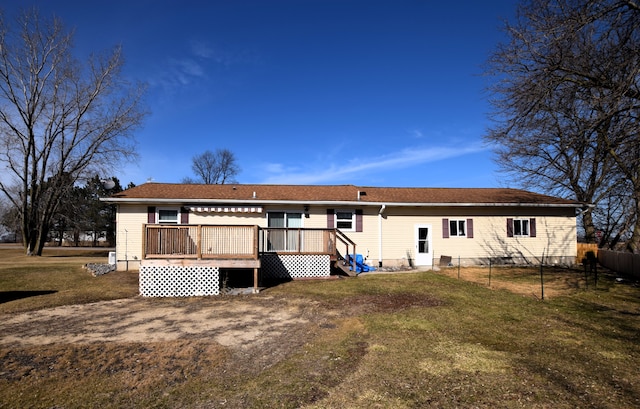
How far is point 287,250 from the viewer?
13.7 metres

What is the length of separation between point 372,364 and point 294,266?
871 centimetres

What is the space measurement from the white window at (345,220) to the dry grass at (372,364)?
295 inches

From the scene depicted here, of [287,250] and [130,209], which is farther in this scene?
[130,209]


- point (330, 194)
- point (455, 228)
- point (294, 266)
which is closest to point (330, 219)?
point (330, 194)

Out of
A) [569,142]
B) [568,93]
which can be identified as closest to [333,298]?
[569,142]

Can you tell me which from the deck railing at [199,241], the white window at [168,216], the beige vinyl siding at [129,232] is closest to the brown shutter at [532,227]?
the deck railing at [199,241]

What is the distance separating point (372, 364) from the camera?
5.09m

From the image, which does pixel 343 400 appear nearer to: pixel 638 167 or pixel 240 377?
pixel 240 377

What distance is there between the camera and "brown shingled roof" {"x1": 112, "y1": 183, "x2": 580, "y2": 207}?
15680 mm

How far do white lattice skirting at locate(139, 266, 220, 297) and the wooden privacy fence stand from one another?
15.1 metres

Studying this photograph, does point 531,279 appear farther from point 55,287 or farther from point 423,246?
point 55,287

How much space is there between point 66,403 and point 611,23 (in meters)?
13.0

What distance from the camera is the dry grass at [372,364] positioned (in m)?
4.09

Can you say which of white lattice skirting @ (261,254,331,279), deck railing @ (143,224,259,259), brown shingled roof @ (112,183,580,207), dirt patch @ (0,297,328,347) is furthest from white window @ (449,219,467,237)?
dirt patch @ (0,297,328,347)
